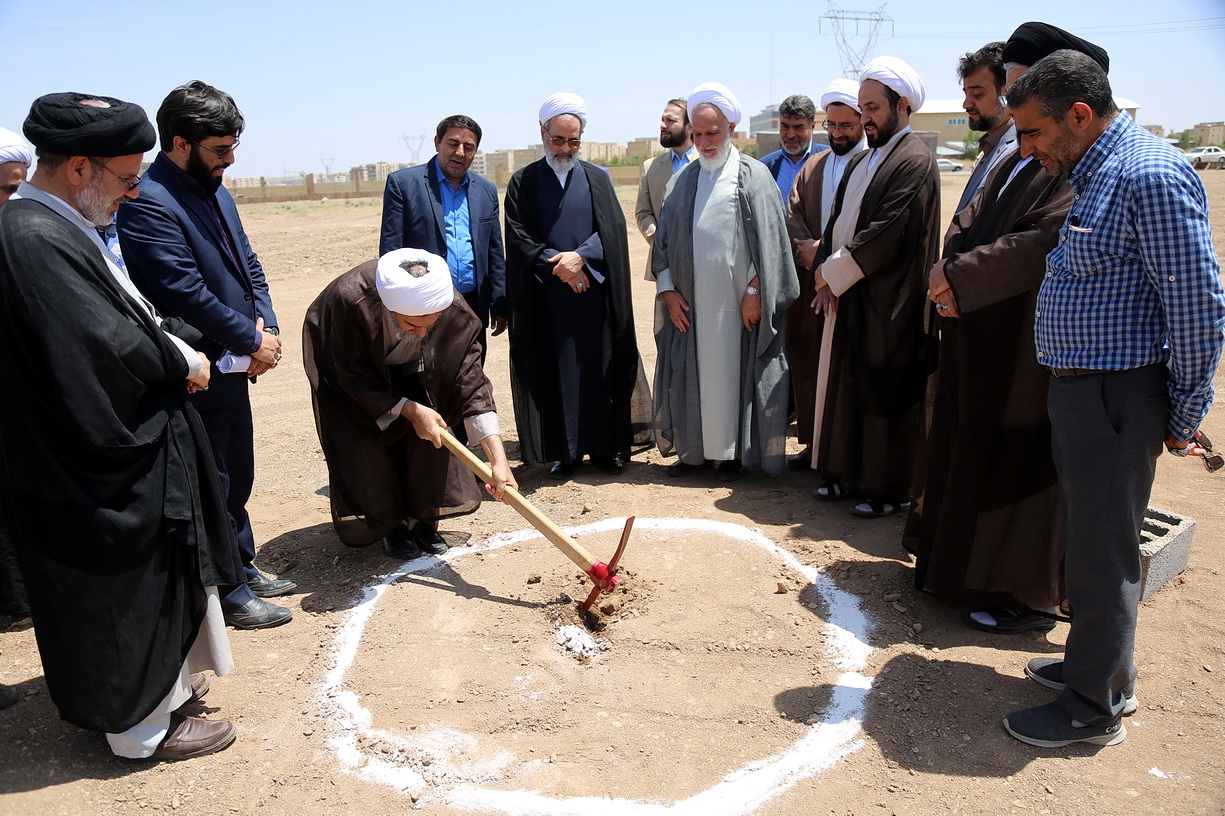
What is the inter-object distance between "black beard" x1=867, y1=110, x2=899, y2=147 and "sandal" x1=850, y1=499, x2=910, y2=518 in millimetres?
1731

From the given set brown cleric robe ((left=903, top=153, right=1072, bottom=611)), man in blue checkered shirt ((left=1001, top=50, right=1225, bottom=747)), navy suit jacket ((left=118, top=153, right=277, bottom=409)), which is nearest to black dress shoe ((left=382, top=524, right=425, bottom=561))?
navy suit jacket ((left=118, top=153, right=277, bottom=409))

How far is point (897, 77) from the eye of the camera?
4.15m

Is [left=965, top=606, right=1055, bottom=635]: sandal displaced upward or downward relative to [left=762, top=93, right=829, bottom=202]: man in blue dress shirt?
downward

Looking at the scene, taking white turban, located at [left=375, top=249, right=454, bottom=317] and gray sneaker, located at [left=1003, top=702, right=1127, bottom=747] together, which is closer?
gray sneaker, located at [left=1003, top=702, right=1127, bottom=747]

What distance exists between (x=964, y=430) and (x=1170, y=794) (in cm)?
131

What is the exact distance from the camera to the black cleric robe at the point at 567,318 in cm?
512

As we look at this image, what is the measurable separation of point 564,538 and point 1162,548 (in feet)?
7.74

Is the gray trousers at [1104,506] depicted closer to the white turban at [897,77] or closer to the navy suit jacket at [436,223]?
the white turban at [897,77]

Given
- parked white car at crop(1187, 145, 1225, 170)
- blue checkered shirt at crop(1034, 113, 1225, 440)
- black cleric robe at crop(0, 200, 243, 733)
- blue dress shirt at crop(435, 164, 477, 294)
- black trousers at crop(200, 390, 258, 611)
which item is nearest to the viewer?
blue checkered shirt at crop(1034, 113, 1225, 440)

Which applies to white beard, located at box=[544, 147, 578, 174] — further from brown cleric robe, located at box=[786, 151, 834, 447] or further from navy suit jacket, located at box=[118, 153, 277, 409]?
navy suit jacket, located at box=[118, 153, 277, 409]

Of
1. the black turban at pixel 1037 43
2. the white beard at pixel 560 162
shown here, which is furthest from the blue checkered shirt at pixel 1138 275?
the white beard at pixel 560 162

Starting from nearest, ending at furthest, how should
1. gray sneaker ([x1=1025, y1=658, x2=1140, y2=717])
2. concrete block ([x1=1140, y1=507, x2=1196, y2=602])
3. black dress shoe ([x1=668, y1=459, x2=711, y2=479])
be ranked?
gray sneaker ([x1=1025, y1=658, x2=1140, y2=717])
concrete block ([x1=1140, y1=507, x2=1196, y2=602])
black dress shoe ([x1=668, y1=459, x2=711, y2=479])

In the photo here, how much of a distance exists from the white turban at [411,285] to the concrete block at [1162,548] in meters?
2.86

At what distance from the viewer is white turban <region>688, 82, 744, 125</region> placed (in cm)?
478
